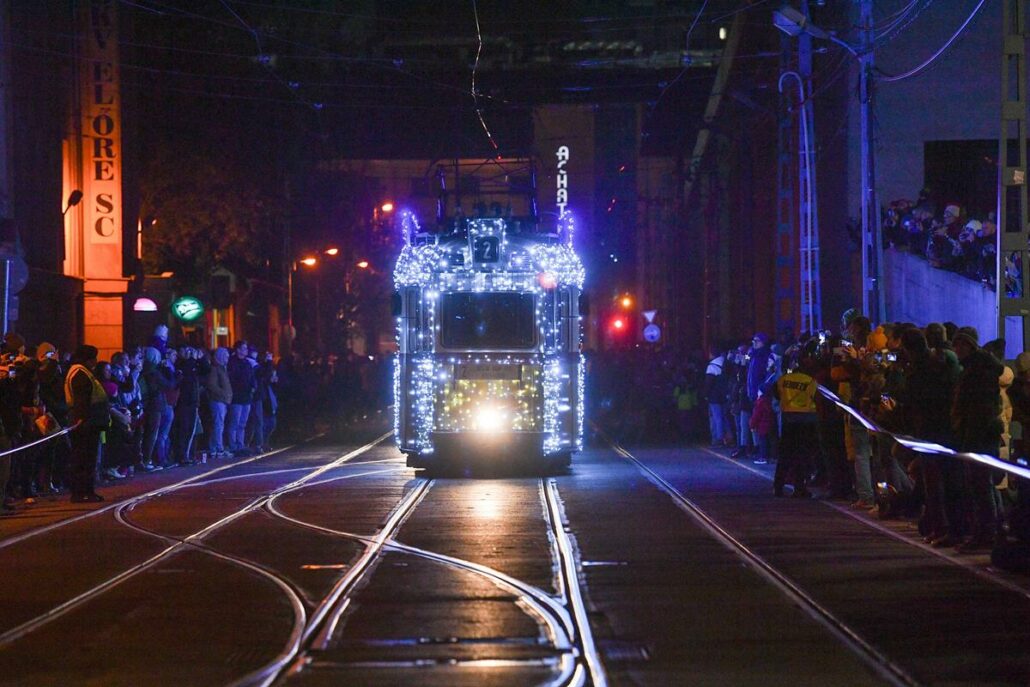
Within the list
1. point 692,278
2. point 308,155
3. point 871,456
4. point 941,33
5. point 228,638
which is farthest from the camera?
point 692,278

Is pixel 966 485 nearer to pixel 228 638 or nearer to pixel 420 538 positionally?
pixel 420 538

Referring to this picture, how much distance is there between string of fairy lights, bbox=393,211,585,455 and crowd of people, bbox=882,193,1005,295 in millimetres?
7035

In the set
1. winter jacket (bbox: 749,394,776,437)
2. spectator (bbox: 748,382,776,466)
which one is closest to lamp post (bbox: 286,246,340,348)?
spectator (bbox: 748,382,776,466)

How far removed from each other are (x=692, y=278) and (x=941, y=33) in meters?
35.7

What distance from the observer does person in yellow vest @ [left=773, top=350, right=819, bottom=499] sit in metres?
19.3

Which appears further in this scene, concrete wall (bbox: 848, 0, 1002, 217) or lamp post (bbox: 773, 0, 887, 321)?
concrete wall (bbox: 848, 0, 1002, 217)

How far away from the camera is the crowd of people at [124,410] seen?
62.8ft

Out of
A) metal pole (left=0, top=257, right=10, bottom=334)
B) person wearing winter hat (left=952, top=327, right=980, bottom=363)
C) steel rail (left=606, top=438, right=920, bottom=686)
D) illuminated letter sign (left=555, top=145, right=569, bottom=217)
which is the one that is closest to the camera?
steel rail (left=606, top=438, right=920, bottom=686)

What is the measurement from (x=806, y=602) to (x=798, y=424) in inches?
342

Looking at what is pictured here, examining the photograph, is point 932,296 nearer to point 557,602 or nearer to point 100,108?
point 100,108

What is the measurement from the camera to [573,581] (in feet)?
39.2

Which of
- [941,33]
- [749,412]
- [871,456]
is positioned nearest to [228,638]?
[871,456]

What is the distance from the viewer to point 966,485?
46.1 ft

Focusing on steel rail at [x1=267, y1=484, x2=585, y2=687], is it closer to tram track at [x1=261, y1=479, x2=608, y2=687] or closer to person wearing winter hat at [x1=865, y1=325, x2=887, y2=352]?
tram track at [x1=261, y1=479, x2=608, y2=687]
